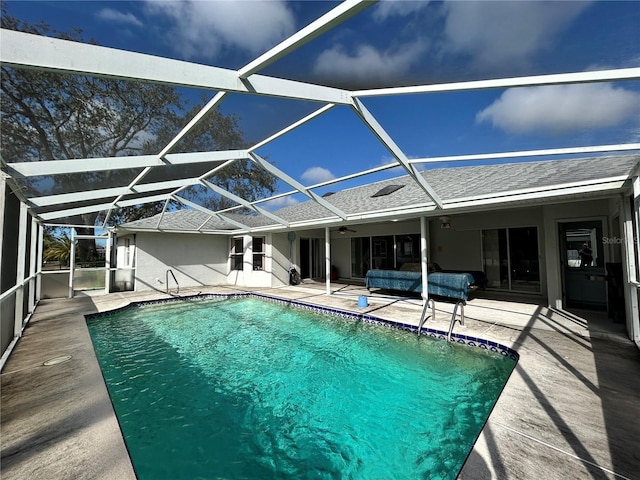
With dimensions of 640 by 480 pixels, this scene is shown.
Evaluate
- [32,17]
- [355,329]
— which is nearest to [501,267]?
[355,329]

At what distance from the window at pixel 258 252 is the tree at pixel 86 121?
765 centimetres

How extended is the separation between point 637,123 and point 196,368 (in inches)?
263

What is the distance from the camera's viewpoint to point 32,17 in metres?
2.50

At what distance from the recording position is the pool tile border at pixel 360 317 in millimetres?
4759

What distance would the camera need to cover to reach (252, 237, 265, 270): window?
13031 millimetres

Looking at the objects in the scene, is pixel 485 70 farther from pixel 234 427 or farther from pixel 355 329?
pixel 355 329

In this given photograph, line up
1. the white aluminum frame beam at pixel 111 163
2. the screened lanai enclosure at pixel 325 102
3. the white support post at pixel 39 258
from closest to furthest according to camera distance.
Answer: the screened lanai enclosure at pixel 325 102 → the white aluminum frame beam at pixel 111 163 → the white support post at pixel 39 258

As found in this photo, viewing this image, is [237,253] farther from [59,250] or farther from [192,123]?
[59,250]

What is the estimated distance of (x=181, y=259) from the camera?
42.3ft

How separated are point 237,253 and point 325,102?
37.8ft

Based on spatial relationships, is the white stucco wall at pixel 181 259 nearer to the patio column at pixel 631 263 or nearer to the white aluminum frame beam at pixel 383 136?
the white aluminum frame beam at pixel 383 136

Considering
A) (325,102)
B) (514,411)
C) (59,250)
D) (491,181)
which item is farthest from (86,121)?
(59,250)

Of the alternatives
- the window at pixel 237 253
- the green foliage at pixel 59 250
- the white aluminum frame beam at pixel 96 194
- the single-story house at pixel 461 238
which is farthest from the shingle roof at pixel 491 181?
the green foliage at pixel 59 250

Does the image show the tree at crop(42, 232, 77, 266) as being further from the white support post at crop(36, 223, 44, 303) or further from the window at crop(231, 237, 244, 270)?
the window at crop(231, 237, 244, 270)
